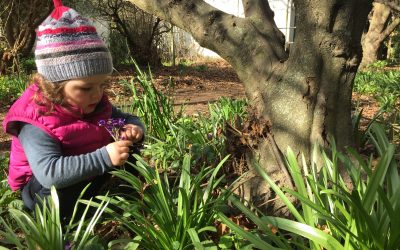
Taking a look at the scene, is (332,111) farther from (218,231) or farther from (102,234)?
(102,234)

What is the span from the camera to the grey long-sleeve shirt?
192cm

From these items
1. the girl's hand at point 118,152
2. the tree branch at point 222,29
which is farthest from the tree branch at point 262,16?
the girl's hand at point 118,152

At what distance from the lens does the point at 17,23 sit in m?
8.98

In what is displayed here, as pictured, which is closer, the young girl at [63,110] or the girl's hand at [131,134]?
the young girl at [63,110]

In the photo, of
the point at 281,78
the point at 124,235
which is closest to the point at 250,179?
the point at 281,78

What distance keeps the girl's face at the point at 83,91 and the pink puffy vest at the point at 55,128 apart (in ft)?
0.23

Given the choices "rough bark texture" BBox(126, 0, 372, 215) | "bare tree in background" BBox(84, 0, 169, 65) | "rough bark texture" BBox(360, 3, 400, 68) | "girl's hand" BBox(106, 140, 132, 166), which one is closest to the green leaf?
"rough bark texture" BBox(126, 0, 372, 215)

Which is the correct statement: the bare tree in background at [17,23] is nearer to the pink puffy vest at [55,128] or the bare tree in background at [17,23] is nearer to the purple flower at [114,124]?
the pink puffy vest at [55,128]

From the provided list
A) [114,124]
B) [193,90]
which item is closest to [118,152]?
[114,124]

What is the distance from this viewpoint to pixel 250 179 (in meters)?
2.26

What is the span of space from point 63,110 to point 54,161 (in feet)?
0.85

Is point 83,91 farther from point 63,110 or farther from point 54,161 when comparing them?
point 54,161

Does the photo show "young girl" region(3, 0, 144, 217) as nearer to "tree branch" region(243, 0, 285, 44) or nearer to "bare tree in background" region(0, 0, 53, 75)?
"tree branch" region(243, 0, 285, 44)

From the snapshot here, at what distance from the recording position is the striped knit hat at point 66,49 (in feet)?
6.22
